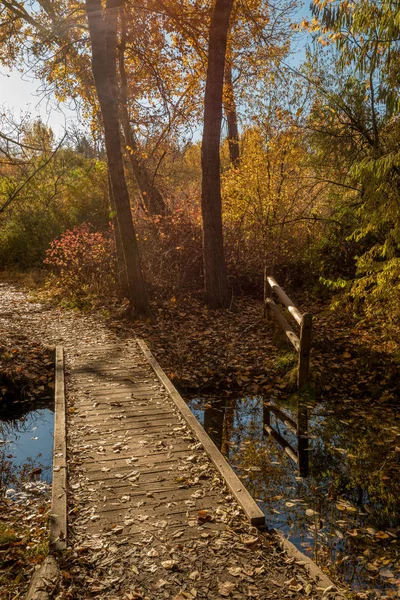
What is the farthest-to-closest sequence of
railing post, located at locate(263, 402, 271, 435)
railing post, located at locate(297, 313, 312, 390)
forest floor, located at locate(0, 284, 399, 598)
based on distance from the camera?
forest floor, located at locate(0, 284, 399, 598) → railing post, located at locate(297, 313, 312, 390) → railing post, located at locate(263, 402, 271, 435)

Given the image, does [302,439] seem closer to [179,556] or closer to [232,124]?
[179,556]

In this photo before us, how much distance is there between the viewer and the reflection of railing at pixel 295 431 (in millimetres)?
6246

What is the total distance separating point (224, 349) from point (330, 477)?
4185 mm

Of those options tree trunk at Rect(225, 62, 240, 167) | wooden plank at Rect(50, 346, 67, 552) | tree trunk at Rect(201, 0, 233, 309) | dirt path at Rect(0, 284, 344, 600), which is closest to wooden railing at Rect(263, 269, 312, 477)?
dirt path at Rect(0, 284, 344, 600)

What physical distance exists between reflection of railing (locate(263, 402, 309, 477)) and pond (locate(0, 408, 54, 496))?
2943mm

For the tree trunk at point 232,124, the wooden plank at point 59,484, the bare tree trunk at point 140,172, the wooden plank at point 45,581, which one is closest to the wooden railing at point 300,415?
the wooden plank at point 59,484

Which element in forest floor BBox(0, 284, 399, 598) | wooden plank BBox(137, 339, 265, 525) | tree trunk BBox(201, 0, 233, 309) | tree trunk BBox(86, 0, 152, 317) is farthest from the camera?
tree trunk BBox(201, 0, 233, 309)

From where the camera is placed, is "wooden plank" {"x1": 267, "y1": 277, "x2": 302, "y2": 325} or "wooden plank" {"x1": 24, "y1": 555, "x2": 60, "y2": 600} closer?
"wooden plank" {"x1": 24, "y1": 555, "x2": 60, "y2": 600}

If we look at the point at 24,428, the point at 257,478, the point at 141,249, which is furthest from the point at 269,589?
the point at 141,249

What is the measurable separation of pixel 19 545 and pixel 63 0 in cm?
1429

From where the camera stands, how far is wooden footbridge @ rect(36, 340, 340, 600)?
3582 millimetres

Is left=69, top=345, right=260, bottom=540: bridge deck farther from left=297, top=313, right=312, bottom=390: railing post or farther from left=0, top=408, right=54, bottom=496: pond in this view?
left=297, top=313, right=312, bottom=390: railing post

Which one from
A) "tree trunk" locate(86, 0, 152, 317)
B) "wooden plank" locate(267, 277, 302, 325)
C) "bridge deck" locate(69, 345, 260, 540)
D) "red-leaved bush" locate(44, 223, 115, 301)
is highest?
"tree trunk" locate(86, 0, 152, 317)

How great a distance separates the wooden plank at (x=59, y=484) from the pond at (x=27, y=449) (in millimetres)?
555
